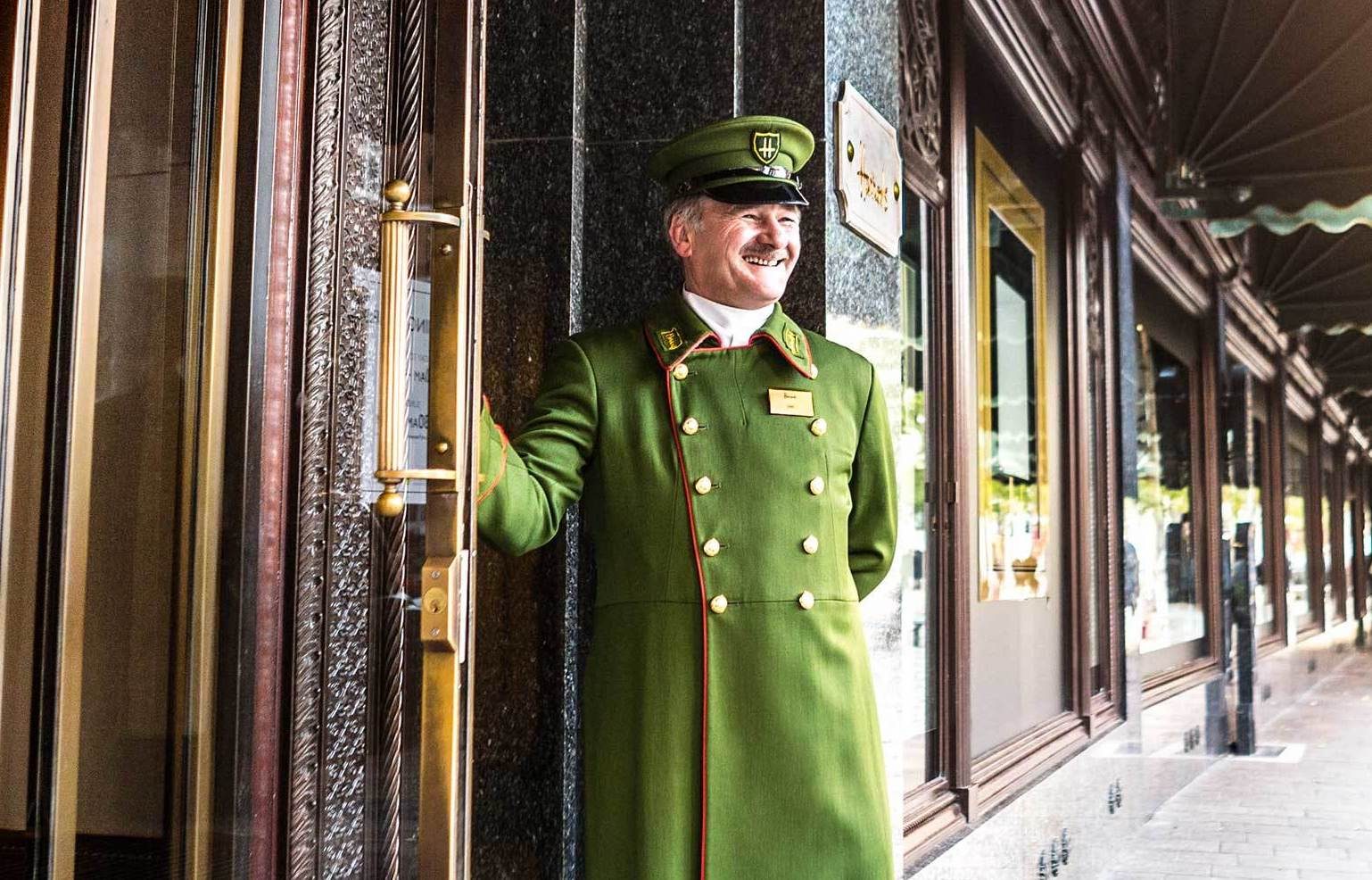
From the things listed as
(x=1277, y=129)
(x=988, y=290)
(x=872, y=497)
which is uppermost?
(x=1277, y=129)

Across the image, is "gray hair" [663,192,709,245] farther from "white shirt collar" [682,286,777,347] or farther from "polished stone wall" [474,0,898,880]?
"polished stone wall" [474,0,898,880]

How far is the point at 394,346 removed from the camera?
5.93 feet

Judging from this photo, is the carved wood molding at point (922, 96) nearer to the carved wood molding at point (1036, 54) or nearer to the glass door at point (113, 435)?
the carved wood molding at point (1036, 54)

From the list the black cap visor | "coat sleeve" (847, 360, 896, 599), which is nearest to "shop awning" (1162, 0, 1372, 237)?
"coat sleeve" (847, 360, 896, 599)

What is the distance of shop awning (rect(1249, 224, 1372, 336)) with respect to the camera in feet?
33.9

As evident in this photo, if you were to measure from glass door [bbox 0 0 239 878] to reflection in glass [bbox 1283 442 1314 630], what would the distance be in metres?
15.9

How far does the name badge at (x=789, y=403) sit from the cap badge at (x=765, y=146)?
40cm

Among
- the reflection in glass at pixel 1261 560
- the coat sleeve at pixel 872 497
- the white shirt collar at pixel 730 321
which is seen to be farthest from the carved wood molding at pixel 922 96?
the reflection in glass at pixel 1261 560

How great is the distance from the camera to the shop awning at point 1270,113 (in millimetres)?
7191

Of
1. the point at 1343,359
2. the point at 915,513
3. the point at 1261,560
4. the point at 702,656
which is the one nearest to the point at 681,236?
the point at 702,656

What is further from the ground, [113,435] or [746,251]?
[746,251]

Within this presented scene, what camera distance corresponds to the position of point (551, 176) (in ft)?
9.69

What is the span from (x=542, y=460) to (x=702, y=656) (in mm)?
414

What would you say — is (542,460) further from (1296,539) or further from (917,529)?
(1296,539)
